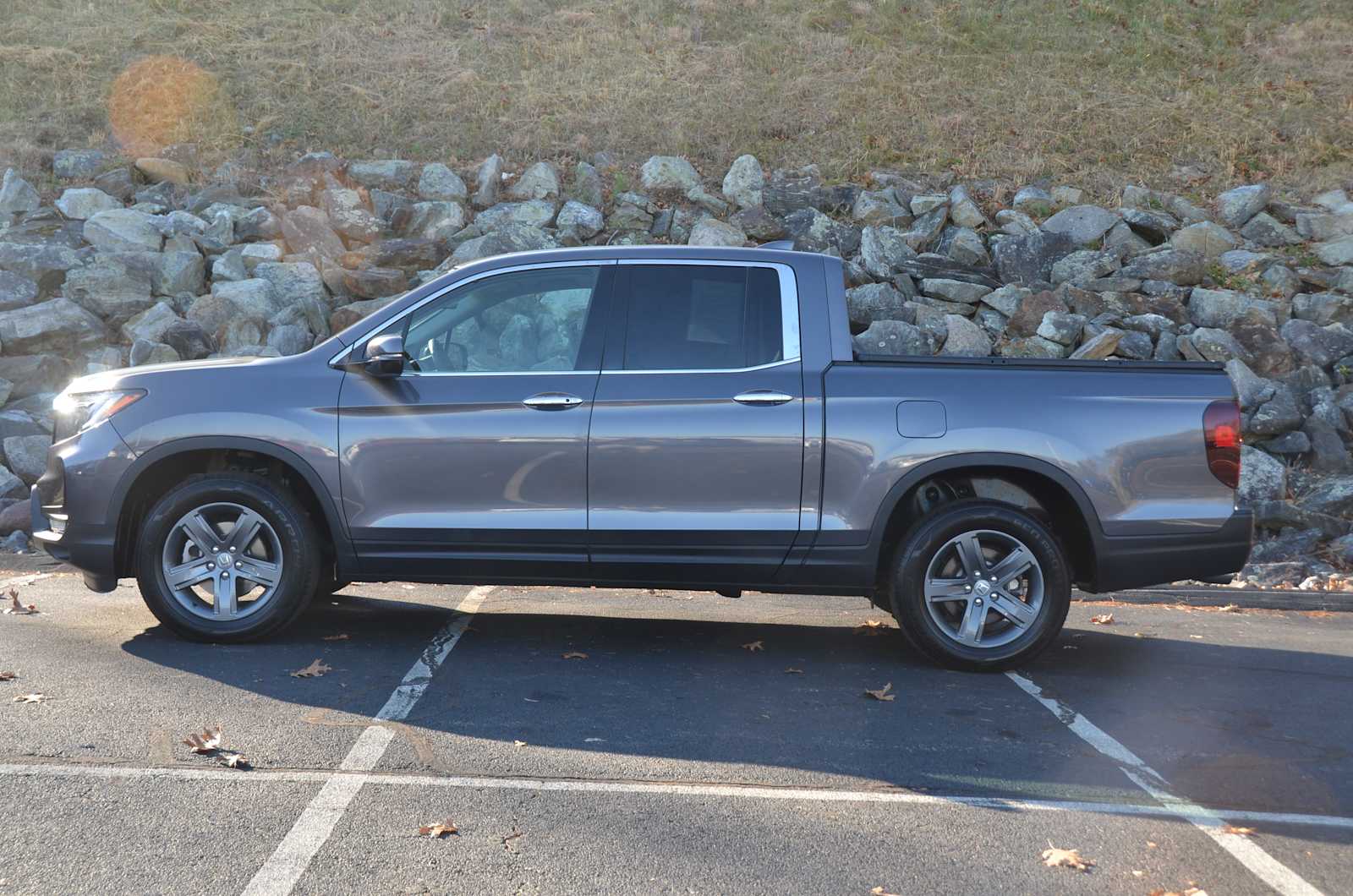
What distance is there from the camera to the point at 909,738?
5.09 m

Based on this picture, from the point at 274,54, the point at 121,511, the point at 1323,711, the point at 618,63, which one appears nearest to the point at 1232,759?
the point at 1323,711

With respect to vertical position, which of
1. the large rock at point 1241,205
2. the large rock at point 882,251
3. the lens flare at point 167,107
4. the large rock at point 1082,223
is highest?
the lens flare at point 167,107

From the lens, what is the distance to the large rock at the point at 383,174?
56.7 ft

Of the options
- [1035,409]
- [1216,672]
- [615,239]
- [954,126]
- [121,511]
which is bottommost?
[1216,672]

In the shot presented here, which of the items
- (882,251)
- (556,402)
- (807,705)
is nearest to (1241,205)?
(882,251)

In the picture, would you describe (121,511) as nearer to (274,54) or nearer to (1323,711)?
(1323,711)

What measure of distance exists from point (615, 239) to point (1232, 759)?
1193 centimetres

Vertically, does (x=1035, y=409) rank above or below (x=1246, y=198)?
below

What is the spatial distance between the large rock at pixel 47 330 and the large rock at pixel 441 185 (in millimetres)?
4835

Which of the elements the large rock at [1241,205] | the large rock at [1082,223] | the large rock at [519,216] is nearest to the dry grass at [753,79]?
the large rock at [1241,205]

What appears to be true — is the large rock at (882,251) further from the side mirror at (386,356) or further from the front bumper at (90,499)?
the front bumper at (90,499)

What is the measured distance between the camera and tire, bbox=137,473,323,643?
6254mm

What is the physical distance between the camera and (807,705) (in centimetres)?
559

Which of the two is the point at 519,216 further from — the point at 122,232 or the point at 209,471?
the point at 209,471
